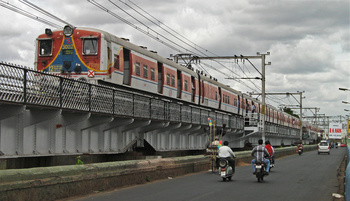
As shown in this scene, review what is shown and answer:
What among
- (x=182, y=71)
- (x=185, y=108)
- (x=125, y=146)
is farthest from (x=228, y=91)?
(x=125, y=146)

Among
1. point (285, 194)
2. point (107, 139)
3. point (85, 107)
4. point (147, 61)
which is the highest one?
point (147, 61)

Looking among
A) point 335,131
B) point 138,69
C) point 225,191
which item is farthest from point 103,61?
point 335,131

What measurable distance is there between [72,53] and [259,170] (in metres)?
9.76

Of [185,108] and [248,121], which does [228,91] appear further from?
[185,108]

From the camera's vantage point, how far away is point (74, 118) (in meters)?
16.5

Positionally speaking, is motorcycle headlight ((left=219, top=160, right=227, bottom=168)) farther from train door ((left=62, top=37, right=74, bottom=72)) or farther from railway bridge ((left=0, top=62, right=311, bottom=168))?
train door ((left=62, top=37, right=74, bottom=72))

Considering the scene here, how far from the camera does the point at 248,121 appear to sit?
1870 inches

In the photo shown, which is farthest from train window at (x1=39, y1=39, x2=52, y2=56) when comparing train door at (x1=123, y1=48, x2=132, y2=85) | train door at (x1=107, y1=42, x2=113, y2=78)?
train door at (x1=123, y1=48, x2=132, y2=85)

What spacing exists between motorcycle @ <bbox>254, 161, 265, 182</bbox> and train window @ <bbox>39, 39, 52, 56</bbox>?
34.8 ft

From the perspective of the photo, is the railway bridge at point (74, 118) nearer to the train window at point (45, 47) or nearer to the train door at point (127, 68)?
the train door at point (127, 68)

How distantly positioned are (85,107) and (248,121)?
3245 cm

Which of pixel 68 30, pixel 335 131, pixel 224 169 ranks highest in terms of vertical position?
pixel 68 30

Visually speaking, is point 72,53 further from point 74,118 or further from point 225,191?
point 225,191

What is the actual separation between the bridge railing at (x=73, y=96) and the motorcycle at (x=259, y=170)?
584 cm
